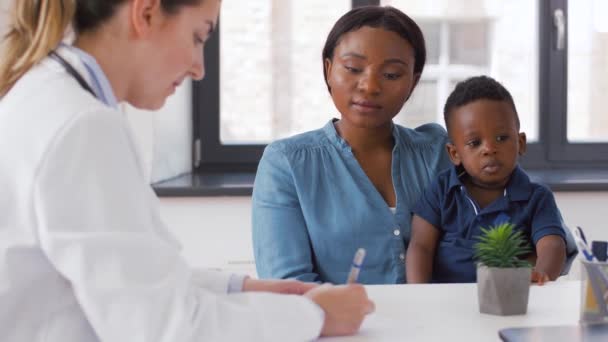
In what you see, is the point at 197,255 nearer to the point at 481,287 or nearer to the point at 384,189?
the point at 384,189

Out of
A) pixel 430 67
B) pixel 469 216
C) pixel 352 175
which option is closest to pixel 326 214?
pixel 352 175

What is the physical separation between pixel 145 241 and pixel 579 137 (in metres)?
2.65

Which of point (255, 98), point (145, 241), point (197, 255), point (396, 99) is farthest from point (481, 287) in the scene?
point (255, 98)

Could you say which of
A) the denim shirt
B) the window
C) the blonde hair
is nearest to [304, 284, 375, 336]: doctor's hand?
the blonde hair

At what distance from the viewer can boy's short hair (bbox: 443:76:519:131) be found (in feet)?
5.87

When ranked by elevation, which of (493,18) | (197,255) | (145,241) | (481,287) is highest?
(493,18)

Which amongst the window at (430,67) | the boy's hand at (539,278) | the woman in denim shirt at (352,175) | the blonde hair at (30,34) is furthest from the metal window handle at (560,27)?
the blonde hair at (30,34)

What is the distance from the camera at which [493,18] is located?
3189mm

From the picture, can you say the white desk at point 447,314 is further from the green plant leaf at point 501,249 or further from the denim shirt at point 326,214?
the denim shirt at point 326,214

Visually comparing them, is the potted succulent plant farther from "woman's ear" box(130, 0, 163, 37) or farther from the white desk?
"woman's ear" box(130, 0, 163, 37)

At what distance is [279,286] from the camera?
124cm

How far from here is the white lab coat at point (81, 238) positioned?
0.88m

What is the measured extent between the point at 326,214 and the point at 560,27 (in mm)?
1739

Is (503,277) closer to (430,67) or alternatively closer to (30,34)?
(30,34)
